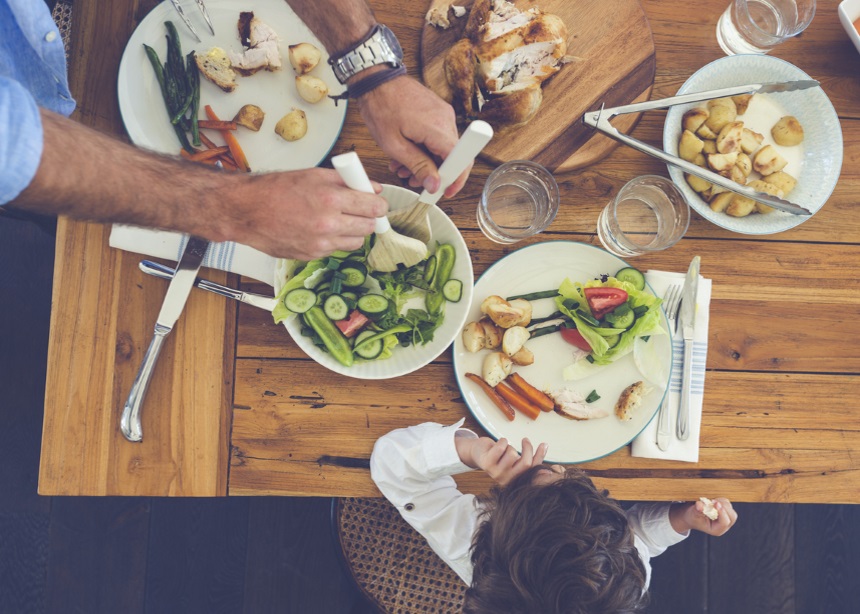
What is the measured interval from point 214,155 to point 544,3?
958 mm

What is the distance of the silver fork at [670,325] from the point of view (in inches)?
63.5

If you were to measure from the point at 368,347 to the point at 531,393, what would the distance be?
1.45 ft

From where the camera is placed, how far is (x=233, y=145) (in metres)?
1.51

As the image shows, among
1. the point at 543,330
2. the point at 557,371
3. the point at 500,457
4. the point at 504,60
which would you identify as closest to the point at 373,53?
the point at 504,60

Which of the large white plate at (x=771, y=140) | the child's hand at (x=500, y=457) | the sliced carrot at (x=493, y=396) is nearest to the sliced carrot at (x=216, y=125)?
the sliced carrot at (x=493, y=396)

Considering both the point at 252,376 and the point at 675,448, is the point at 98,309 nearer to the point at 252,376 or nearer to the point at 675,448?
the point at 252,376

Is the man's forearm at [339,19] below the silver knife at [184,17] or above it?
below

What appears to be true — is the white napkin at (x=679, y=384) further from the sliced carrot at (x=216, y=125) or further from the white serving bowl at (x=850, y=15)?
the sliced carrot at (x=216, y=125)

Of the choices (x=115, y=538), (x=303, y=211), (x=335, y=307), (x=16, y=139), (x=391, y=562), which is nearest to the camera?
(x=16, y=139)

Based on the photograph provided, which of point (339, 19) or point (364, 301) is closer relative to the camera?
point (339, 19)

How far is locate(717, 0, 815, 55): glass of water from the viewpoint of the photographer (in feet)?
5.40

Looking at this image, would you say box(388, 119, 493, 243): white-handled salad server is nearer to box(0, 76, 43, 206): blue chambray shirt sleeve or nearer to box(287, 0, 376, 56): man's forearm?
box(287, 0, 376, 56): man's forearm

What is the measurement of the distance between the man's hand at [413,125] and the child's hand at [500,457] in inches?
25.2

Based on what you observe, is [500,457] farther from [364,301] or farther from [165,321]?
[165,321]
